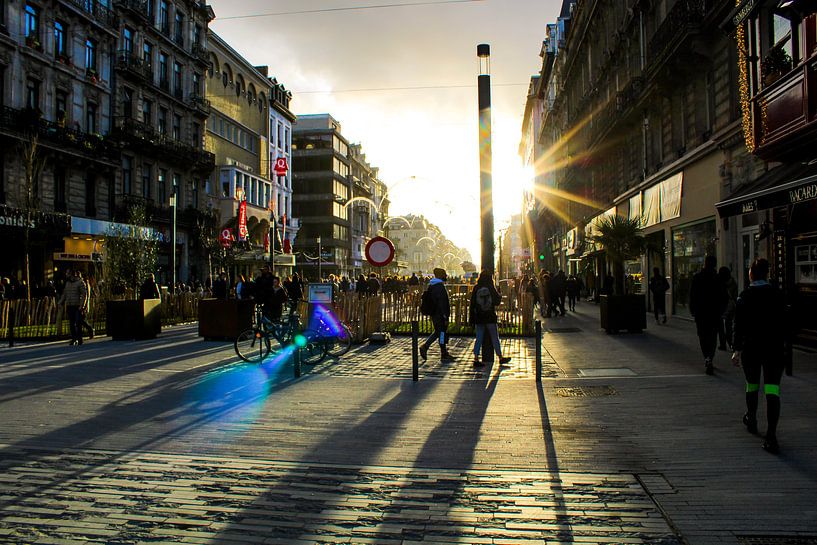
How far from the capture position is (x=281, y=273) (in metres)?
61.9

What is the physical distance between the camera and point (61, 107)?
31.5 m

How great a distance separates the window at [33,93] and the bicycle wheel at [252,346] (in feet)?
76.9

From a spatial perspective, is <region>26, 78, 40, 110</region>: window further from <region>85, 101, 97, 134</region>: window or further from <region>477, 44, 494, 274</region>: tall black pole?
<region>477, 44, 494, 274</region>: tall black pole

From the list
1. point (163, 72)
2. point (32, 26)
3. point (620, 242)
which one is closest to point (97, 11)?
point (32, 26)

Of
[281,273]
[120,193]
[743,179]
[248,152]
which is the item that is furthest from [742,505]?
[281,273]

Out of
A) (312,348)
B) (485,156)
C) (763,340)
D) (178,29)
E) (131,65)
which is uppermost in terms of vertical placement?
(178,29)

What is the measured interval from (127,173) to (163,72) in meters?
7.94

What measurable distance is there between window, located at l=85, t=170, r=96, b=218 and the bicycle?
25.5m

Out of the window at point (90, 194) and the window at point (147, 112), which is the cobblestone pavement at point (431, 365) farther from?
the window at point (147, 112)

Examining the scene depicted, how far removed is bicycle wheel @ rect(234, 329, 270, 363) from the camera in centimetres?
1183

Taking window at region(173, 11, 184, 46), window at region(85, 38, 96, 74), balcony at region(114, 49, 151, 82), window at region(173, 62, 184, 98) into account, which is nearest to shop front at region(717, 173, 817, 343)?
window at region(85, 38, 96, 74)

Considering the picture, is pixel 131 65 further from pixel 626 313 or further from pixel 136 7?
pixel 626 313

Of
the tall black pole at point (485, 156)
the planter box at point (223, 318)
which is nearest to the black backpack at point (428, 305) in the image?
the tall black pole at point (485, 156)

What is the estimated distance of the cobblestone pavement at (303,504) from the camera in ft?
12.8
